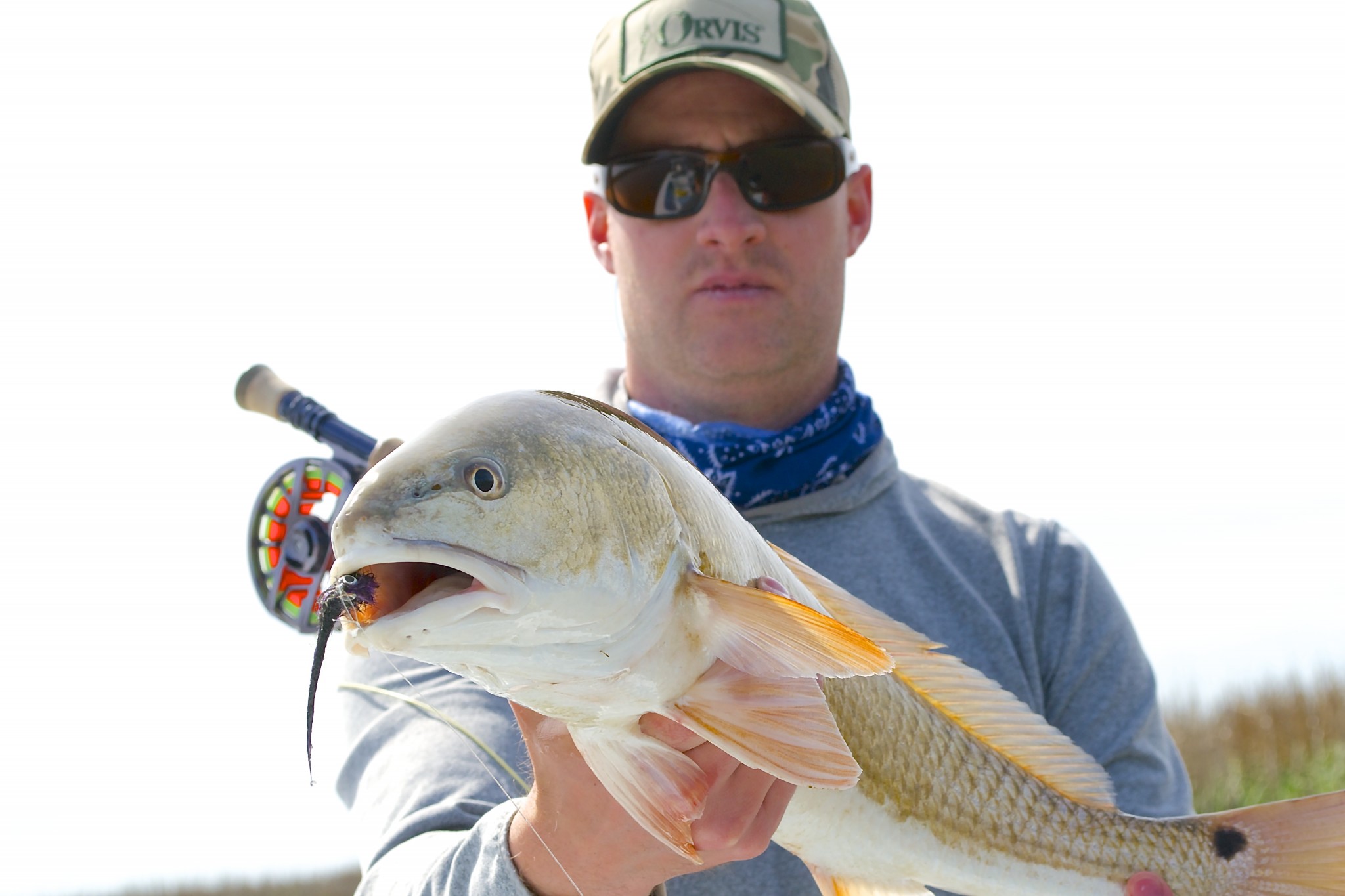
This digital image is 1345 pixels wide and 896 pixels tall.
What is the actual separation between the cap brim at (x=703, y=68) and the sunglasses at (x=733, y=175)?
0.06 meters

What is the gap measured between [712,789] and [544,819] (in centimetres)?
30

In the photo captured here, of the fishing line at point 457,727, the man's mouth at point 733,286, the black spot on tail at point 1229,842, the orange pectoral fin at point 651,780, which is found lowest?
the black spot on tail at point 1229,842

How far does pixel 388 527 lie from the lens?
118cm

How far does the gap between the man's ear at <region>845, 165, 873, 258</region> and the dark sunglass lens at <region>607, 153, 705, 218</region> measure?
0.73 meters

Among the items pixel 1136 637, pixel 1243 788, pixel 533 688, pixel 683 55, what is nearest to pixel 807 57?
pixel 683 55

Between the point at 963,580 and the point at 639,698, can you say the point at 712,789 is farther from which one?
the point at 963,580

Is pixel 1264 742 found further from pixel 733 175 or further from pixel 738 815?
pixel 738 815

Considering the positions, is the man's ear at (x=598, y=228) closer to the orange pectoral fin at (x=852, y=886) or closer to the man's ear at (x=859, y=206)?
the man's ear at (x=859, y=206)

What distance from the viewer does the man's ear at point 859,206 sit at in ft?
12.1

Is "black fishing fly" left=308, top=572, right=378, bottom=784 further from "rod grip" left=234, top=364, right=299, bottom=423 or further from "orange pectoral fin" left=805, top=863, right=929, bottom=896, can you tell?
"rod grip" left=234, top=364, right=299, bottom=423

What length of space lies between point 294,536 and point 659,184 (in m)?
1.41

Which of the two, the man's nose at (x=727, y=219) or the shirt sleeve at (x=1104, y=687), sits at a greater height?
the man's nose at (x=727, y=219)

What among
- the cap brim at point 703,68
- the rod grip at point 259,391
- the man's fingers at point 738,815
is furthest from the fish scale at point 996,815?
the rod grip at point 259,391

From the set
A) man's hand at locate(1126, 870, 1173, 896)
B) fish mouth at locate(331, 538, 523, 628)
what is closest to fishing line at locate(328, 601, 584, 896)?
fish mouth at locate(331, 538, 523, 628)
